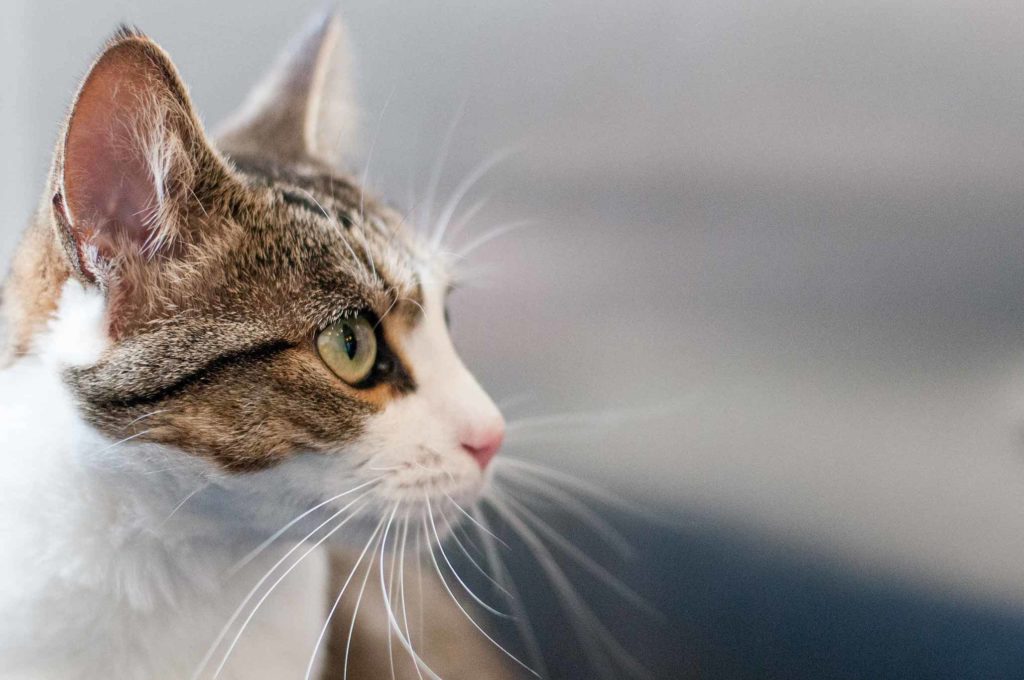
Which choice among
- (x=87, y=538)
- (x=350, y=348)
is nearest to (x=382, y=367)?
(x=350, y=348)

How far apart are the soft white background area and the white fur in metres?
0.21

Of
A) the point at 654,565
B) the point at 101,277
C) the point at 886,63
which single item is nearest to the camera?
the point at 101,277

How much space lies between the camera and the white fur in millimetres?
584

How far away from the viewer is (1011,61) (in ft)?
2.09

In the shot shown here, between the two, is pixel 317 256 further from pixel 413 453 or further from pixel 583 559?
pixel 583 559

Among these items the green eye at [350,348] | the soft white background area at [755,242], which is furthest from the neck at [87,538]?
the soft white background area at [755,242]

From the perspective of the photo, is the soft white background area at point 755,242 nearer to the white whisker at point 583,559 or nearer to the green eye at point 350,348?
the white whisker at point 583,559

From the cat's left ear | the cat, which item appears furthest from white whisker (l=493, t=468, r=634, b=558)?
the cat's left ear

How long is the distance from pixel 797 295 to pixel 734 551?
24 cm

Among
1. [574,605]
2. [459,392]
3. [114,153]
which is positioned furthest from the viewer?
[574,605]

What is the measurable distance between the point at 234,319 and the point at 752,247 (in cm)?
45

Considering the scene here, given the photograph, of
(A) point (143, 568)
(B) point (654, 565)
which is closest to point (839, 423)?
(B) point (654, 565)

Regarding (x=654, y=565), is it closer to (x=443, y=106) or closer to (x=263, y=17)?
(x=443, y=106)

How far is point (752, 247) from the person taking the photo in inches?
28.6
